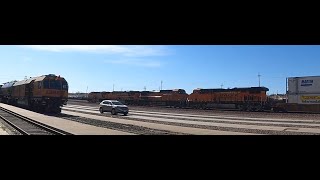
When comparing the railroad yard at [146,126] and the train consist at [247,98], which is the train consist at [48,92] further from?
the train consist at [247,98]

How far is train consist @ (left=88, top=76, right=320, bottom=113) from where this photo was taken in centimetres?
4138

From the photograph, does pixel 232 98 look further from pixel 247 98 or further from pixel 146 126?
pixel 146 126

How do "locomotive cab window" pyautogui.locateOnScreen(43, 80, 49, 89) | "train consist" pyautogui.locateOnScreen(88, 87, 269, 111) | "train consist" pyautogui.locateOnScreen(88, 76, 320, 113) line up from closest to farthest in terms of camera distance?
"locomotive cab window" pyautogui.locateOnScreen(43, 80, 49, 89), "train consist" pyautogui.locateOnScreen(88, 76, 320, 113), "train consist" pyautogui.locateOnScreen(88, 87, 269, 111)

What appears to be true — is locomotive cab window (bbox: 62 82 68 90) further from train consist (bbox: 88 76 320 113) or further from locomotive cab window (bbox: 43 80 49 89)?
train consist (bbox: 88 76 320 113)

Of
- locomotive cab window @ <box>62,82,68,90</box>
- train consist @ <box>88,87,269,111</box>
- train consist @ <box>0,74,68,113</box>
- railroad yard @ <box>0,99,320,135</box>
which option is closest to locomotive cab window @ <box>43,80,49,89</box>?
train consist @ <box>0,74,68,113</box>

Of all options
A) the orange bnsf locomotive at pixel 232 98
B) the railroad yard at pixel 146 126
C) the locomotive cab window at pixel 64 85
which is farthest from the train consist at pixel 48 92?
the orange bnsf locomotive at pixel 232 98

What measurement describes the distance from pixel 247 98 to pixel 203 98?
8820 millimetres

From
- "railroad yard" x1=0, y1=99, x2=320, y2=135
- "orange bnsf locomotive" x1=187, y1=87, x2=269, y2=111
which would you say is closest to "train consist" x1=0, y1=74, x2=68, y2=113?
"railroad yard" x1=0, y1=99, x2=320, y2=135

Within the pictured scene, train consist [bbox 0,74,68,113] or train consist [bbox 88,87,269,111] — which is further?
train consist [bbox 88,87,269,111]

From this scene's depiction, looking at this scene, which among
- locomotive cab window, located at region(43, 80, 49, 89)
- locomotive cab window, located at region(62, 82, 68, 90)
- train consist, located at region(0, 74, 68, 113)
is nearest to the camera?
locomotive cab window, located at region(43, 80, 49, 89)

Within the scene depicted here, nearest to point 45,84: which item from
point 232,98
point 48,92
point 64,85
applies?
point 48,92

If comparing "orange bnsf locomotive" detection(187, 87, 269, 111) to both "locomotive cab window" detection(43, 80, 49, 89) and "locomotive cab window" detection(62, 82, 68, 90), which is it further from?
"locomotive cab window" detection(43, 80, 49, 89)

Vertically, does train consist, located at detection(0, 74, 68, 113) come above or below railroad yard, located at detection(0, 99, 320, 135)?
above
